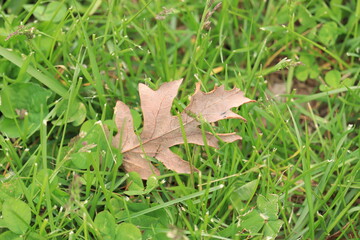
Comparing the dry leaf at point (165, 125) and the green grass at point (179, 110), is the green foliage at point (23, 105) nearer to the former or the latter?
the green grass at point (179, 110)

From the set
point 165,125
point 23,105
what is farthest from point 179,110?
point 23,105

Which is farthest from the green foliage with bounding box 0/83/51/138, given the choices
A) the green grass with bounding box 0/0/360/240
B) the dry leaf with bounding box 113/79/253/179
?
the dry leaf with bounding box 113/79/253/179

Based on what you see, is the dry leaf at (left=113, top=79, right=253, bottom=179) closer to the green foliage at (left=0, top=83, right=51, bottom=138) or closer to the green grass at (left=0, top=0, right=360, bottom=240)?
the green grass at (left=0, top=0, right=360, bottom=240)

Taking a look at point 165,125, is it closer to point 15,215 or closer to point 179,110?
point 179,110

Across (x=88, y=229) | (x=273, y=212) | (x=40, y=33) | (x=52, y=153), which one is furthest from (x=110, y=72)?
(x=273, y=212)

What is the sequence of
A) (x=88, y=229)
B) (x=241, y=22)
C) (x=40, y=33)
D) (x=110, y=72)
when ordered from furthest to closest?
1. (x=241, y=22)
2. (x=110, y=72)
3. (x=40, y=33)
4. (x=88, y=229)

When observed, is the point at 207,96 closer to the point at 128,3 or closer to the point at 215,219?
the point at 215,219
